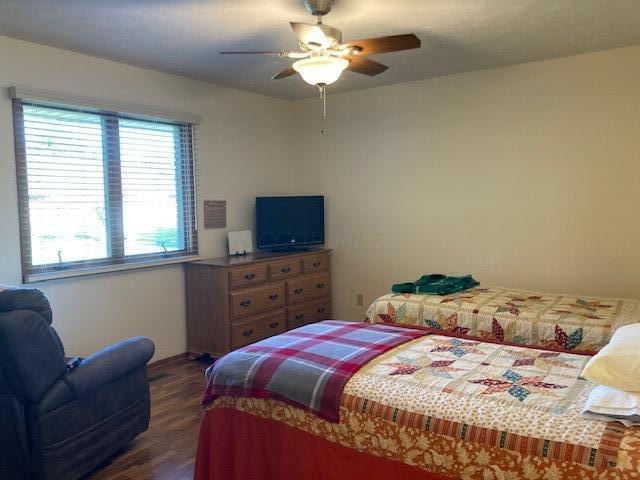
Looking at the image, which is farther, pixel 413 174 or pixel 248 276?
pixel 413 174

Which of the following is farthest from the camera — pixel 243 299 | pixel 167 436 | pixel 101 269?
pixel 243 299

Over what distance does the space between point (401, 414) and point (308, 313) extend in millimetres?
3192

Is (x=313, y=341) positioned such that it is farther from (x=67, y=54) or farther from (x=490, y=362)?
(x=67, y=54)

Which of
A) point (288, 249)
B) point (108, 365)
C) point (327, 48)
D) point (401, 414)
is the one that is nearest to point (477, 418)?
point (401, 414)

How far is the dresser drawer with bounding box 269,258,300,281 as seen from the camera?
4.50 metres

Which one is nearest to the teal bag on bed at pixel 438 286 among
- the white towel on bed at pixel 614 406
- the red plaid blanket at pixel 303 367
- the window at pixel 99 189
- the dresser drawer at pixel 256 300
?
the dresser drawer at pixel 256 300

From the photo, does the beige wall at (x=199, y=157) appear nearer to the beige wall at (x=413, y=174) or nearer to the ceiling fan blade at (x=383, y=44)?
the beige wall at (x=413, y=174)

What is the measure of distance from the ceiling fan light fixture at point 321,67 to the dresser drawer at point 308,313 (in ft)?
8.23

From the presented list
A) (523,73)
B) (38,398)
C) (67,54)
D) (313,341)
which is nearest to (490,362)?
(313,341)

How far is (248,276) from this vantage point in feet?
14.0

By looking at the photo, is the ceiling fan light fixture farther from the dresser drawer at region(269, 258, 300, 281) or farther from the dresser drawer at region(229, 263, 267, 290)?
the dresser drawer at region(269, 258, 300, 281)

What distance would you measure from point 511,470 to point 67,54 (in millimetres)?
3687

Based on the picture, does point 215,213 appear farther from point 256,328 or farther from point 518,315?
→ point 518,315

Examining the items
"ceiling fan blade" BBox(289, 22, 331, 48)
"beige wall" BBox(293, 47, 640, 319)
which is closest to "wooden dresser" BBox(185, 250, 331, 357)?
"beige wall" BBox(293, 47, 640, 319)
